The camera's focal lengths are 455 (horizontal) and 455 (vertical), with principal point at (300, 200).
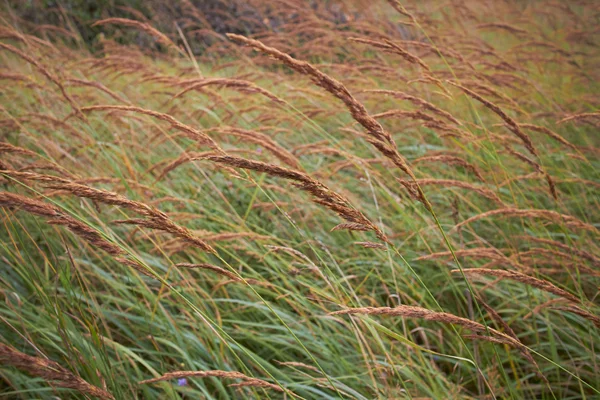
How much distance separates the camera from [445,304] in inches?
73.4

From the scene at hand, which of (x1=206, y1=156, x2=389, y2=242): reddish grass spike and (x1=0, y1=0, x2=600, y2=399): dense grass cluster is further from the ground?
(x1=206, y1=156, x2=389, y2=242): reddish grass spike

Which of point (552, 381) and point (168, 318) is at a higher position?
point (168, 318)

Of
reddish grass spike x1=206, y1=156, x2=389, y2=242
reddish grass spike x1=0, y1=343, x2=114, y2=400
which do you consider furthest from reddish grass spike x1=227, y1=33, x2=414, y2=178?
reddish grass spike x1=0, y1=343, x2=114, y2=400

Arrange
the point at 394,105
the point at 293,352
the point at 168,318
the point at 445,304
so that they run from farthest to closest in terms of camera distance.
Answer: the point at 394,105 → the point at 445,304 → the point at 293,352 → the point at 168,318

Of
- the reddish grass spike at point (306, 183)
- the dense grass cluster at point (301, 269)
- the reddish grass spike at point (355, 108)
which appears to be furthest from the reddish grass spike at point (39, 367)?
the reddish grass spike at point (355, 108)

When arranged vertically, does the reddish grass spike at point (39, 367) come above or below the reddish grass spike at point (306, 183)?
below

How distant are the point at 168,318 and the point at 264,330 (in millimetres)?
397

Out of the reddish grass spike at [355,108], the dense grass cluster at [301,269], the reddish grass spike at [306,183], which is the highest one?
the reddish grass spike at [355,108]

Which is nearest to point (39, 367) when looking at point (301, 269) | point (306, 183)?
point (306, 183)

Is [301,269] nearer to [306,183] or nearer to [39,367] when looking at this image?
[306,183]

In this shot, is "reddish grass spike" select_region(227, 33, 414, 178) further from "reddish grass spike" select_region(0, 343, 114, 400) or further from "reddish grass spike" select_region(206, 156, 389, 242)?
"reddish grass spike" select_region(0, 343, 114, 400)

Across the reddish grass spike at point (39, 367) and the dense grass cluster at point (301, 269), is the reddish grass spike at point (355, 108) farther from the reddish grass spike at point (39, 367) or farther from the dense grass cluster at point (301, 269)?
the reddish grass spike at point (39, 367)

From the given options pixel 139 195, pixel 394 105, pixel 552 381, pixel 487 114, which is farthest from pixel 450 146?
pixel 139 195

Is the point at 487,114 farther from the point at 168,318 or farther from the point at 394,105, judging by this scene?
the point at 168,318
